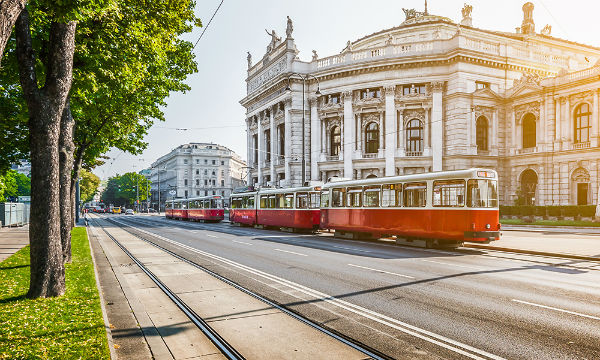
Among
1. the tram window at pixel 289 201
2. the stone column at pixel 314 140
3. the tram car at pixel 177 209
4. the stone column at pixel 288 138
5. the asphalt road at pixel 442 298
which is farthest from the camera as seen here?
the tram car at pixel 177 209

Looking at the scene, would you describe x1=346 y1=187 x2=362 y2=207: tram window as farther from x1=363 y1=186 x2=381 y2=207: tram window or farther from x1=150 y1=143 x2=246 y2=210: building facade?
x1=150 y1=143 x2=246 y2=210: building facade

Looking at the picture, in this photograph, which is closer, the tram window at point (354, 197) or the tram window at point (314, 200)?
the tram window at point (354, 197)

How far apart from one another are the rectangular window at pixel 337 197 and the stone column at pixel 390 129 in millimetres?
21493

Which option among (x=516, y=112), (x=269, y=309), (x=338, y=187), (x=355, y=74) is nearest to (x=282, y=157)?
(x=355, y=74)

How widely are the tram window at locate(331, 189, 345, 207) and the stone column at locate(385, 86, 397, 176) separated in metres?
Answer: 21.5

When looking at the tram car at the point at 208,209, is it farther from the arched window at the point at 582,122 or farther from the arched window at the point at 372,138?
the arched window at the point at 582,122

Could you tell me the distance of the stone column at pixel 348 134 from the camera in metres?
49.3

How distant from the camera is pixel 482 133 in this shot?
4562 cm

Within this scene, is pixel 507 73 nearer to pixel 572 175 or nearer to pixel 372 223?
pixel 572 175

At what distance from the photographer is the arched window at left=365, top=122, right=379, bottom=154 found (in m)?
49.6

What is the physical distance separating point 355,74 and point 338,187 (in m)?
26.5

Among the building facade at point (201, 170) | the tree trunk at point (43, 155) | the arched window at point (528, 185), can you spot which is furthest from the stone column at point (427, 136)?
the building facade at point (201, 170)

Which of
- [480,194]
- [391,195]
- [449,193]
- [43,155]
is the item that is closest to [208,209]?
[391,195]

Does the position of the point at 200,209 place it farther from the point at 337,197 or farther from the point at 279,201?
the point at 337,197
